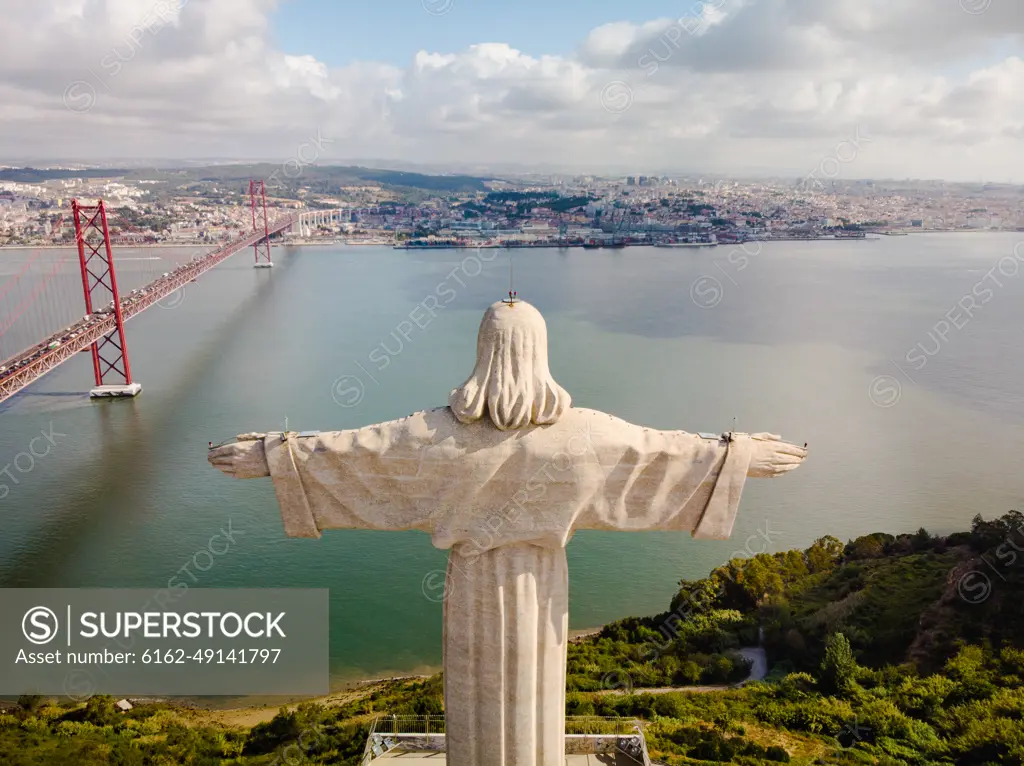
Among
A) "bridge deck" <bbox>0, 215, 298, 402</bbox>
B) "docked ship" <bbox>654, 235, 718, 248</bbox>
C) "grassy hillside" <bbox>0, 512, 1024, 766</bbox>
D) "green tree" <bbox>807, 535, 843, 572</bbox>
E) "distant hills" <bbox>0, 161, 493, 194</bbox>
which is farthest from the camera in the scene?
"distant hills" <bbox>0, 161, 493, 194</bbox>

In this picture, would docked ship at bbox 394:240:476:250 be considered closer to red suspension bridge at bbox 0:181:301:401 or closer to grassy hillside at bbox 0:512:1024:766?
red suspension bridge at bbox 0:181:301:401

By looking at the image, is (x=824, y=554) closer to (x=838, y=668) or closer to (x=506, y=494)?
(x=838, y=668)

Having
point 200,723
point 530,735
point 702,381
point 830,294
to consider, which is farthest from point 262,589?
point 830,294

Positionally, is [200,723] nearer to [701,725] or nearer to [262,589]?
[262,589]

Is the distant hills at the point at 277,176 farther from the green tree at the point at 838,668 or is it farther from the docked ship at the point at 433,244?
the green tree at the point at 838,668

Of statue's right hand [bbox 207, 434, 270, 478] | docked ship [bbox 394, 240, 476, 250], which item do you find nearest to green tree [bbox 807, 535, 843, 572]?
statue's right hand [bbox 207, 434, 270, 478]

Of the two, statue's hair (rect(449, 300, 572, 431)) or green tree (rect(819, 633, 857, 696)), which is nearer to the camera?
statue's hair (rect(449, 300, 572, 431))
